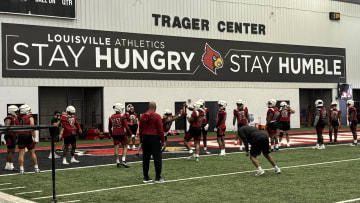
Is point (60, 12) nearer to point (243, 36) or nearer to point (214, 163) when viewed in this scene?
point (243, 36)

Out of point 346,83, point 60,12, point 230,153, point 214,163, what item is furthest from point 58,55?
point 346,83

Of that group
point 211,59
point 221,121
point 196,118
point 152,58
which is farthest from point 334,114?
point 211,59

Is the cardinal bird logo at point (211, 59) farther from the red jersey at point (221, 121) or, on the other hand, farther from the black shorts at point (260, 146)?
the black shorts at point (260, 146)

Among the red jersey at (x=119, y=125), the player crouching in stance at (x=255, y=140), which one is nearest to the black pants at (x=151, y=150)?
the player crouching in stance at (x=255, y=140)

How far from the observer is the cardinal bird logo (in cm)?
3478

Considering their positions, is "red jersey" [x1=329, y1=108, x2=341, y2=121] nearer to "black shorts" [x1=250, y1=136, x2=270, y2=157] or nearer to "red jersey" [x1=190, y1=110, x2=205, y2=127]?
"red jersey" [x1=190, y1=110, x2=205, y2=127]

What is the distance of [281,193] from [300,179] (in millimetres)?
1896

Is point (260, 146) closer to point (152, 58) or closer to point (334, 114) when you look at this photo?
point (334, 114)

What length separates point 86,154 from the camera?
19156 mm

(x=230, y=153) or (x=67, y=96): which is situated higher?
(x=67, y=96)

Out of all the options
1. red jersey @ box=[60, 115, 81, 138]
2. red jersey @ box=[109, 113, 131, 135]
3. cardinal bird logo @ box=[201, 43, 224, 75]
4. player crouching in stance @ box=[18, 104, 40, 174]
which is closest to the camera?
player crouching in stance @ box=[18, 104, 40, 174]

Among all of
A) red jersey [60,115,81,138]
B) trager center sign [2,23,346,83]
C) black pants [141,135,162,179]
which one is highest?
trager center sign [2,23,346,83]

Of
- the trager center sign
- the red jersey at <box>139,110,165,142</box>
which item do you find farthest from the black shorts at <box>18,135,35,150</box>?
the trager center sign

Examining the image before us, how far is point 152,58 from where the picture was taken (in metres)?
32.2
